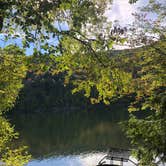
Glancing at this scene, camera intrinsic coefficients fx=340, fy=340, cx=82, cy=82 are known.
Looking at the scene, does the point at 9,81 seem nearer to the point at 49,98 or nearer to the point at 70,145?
the point at 70,145

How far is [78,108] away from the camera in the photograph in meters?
153

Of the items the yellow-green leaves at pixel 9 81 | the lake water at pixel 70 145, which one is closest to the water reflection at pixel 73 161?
the lake water at pixel 70 145

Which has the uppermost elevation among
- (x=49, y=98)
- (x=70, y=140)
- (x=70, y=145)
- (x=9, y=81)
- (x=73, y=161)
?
(x=49, y=98)

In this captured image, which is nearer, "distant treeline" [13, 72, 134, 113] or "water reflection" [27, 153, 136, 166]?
"water reflection" [27, 153, 136, 166]

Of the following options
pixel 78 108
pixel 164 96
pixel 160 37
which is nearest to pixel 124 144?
pixel 160 37

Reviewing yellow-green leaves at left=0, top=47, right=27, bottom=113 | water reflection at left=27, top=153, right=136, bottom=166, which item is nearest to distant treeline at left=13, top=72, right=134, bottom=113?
water reflection at left=27, top=153, right=136, bottom=166

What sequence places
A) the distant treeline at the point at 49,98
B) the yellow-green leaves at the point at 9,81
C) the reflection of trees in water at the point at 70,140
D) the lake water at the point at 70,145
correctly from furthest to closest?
the distant treeline at the point at 49,98 < the reflection of trees in water at the point at 70,140 < the lake water at the point at 70,145 < the yellow-green leaves at the point at 9,81

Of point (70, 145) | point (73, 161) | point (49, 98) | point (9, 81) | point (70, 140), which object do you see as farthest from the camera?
point (49, 98)

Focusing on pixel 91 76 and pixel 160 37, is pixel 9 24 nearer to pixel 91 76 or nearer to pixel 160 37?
pixel 91 76

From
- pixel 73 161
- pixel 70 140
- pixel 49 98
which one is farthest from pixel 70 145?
pixel 49 98

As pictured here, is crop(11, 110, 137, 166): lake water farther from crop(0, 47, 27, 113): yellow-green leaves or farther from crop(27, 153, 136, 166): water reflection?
crop(0, 47, 27, 113): yellow-green leaves

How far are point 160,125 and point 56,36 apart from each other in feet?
8.10

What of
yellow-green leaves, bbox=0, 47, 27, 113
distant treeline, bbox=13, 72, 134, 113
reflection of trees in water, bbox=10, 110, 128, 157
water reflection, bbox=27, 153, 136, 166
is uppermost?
distant treeline, bbox=13, 72, 134, 113

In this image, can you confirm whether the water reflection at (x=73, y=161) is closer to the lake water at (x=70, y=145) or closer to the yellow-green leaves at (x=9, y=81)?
the lake water at (x=70, y=145)
